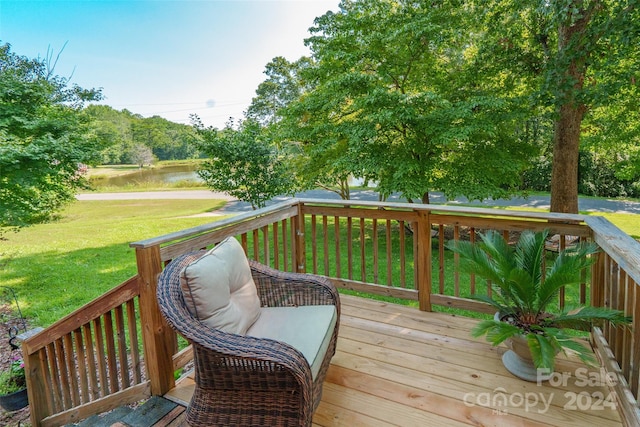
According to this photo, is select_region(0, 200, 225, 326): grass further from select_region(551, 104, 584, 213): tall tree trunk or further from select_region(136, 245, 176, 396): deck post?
select_region(551, 104, 584, 213): tall tree trunk

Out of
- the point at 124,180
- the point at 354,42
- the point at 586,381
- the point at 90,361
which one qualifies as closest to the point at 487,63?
the point at 354,42

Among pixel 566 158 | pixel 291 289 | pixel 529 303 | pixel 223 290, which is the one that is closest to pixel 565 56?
pixel 566 158

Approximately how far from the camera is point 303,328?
1.80 m

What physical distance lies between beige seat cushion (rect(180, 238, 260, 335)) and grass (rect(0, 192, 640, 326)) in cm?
266

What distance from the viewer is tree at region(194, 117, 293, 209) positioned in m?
5.23

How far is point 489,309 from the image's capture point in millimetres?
2674

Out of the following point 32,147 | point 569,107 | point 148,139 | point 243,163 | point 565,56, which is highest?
point 148,139

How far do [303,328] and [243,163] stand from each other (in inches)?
158

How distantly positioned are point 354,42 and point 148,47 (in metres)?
8.01

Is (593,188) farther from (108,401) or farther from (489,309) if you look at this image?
(108,401)

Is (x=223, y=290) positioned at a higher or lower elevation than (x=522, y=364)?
higher

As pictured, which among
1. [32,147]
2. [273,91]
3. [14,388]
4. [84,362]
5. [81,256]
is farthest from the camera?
[273,91]

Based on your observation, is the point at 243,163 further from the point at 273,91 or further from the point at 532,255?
the point at 273,91

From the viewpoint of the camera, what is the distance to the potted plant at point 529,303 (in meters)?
1.73
